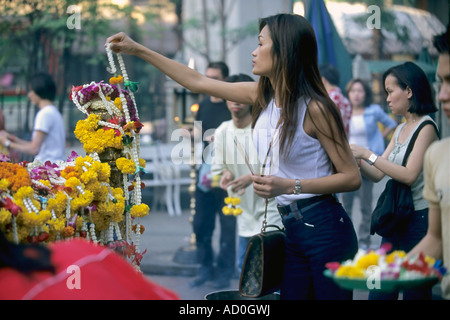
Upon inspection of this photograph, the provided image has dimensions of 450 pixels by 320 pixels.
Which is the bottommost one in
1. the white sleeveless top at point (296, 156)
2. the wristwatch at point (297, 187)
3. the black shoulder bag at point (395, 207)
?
the black shoulder bag at point (395, 207)

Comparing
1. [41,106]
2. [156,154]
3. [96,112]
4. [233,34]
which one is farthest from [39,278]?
[233,34]

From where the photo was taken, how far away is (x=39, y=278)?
5.15 feet

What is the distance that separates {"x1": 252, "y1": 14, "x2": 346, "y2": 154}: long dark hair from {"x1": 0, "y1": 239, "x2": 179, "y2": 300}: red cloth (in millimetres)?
1480

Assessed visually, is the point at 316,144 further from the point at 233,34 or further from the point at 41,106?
the point at 233,34

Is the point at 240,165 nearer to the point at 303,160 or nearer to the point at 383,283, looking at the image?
the point at 303,160

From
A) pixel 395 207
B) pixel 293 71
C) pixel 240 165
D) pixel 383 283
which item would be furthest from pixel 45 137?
pixel 383 283

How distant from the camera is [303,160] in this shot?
306 cm

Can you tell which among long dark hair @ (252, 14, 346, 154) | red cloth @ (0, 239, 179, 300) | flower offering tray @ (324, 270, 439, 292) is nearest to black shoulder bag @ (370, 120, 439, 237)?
long dark hair @ (252, 14, 346, 154)

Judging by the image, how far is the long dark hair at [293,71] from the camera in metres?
3.00

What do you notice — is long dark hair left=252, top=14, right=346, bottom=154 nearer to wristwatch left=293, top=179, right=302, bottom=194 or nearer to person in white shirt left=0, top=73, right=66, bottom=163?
wristwatch left=293, top=179, right=302, bottom=194

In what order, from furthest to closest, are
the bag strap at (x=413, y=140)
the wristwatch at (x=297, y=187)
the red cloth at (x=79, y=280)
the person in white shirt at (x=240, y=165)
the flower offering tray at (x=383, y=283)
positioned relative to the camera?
the person in white shirt at (x=240, y=165), the bag strap at (x=413, y=140), the wristwatch at (x=297, y=187), the flower offering tray at (x=383, y=283), the red cloth at (x=79, y=280)

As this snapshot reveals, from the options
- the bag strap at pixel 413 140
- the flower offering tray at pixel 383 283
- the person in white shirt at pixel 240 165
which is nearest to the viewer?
the flower offering tray at pixel 383 283

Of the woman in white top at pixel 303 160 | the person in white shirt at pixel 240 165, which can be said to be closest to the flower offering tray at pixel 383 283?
the woman in white top at pixel 303 160

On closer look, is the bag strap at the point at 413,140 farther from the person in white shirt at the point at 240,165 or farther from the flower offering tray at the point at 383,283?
the flower offering tray at the point at 383,283
